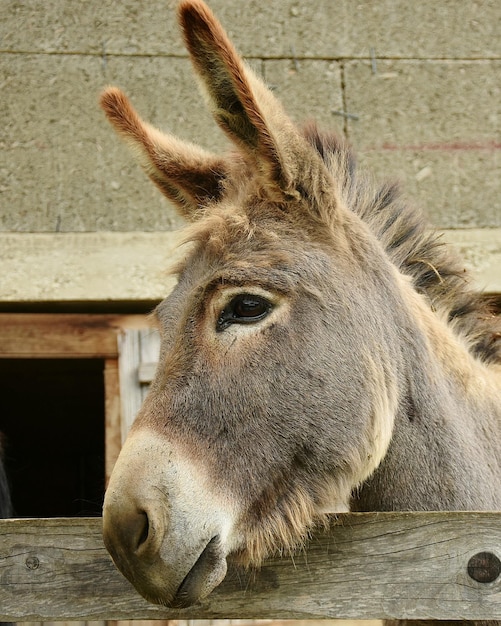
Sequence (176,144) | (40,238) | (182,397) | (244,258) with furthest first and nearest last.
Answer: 1. (40,238)
2. (176,144)
3. (244,258)
4. (182,397)

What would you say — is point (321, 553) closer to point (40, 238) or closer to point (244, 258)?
point (244, 258)

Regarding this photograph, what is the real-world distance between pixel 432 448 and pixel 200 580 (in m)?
0.86

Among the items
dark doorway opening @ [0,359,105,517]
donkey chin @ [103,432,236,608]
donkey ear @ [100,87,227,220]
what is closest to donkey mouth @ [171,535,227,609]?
donkey chin @ [103,432,236,608]

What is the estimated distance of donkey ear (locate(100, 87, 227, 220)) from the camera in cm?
295

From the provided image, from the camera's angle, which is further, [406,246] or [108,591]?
[406,246]

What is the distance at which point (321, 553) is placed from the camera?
7.16 feet

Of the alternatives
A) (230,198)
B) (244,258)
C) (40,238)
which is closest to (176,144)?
(230,198)

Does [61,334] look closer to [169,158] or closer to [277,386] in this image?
[169,158]

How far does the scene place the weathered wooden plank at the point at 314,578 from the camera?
2.08 meters

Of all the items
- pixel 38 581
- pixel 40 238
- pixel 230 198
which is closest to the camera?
pixel 38 581

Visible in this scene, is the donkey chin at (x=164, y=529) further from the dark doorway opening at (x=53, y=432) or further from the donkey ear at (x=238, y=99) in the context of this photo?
the dark doorway opening at (x=53, y=432)

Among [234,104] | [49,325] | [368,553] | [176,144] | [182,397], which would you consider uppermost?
[234,104]

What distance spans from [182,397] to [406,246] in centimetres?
110

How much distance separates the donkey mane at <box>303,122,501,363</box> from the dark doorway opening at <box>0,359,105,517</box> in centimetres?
279
